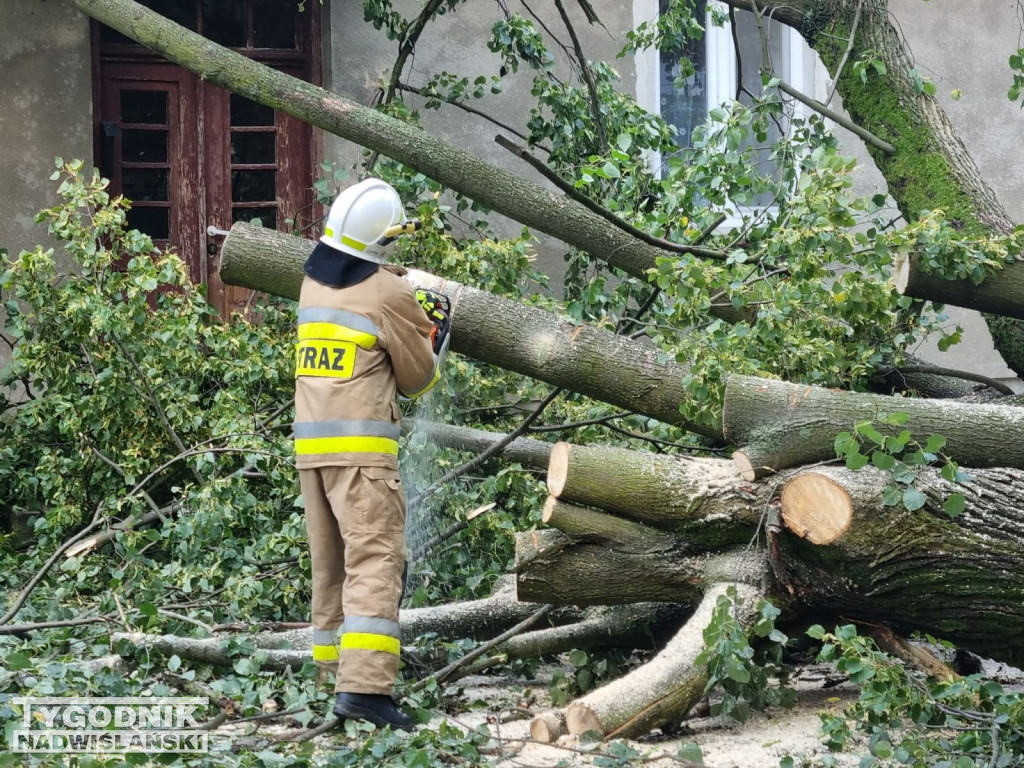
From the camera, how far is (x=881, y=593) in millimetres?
3842

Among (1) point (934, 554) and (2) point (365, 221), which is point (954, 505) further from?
(2) point (365, 221)

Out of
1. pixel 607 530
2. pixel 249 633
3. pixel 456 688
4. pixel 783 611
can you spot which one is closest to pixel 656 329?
pixel 607 530

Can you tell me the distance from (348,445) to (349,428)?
54mm

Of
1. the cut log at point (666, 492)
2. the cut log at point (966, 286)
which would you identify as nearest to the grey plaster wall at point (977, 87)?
the cut log at point (966, 286)

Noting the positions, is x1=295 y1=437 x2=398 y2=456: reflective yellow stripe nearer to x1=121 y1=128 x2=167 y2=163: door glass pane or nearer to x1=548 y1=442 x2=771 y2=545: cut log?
x1=548 y1=442 x2=771 y2=545: cut log

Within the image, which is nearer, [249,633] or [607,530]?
[607,530]

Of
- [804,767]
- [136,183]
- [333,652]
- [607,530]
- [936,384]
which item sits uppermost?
[136,183]

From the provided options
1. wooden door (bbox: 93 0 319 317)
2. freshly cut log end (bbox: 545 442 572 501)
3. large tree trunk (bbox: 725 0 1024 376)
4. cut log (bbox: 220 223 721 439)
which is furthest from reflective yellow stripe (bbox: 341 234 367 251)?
wooden door (bbox: 93 0 319 317)

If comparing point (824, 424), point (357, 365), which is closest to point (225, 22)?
point (357, 365)

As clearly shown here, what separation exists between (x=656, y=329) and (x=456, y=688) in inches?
58.7

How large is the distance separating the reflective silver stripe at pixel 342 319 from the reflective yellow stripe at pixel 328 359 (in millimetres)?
61

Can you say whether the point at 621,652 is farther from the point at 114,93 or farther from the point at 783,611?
the point at 114,93

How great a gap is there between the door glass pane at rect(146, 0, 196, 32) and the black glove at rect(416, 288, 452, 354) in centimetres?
459

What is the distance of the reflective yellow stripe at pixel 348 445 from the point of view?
3.84 m
